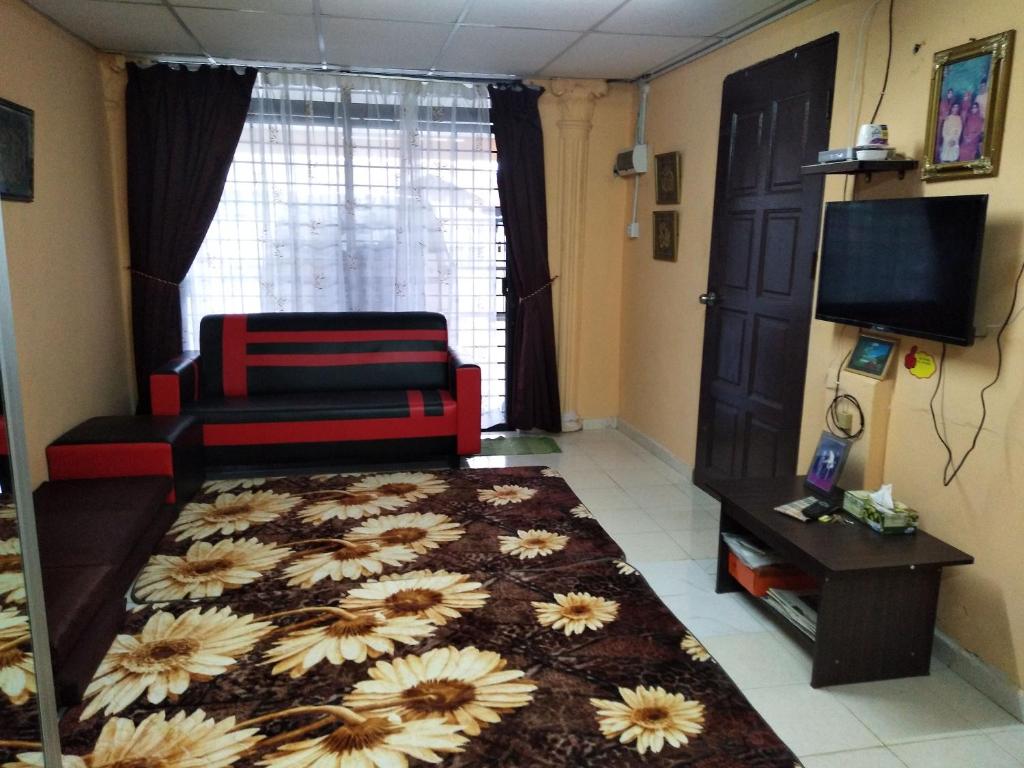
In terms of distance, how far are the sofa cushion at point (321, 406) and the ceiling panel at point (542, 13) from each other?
6.73ft

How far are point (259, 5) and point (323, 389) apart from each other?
2.15 meters

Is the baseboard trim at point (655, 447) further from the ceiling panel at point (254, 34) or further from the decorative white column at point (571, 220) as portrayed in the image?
the ceiling panel at point (254, 34)

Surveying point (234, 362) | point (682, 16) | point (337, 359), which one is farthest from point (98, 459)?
point (682, 16)

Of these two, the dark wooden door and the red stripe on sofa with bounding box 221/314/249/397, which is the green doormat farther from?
the red stripe on sofa with bounding box 221/314/249/397

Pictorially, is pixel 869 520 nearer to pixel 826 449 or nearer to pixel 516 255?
pixel 826 449

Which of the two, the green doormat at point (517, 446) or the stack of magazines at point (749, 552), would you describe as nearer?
the stack of magazines at point (749, 552)

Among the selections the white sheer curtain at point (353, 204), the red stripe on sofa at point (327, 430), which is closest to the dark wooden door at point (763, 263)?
the red stripe on sofa at point (327, 430)

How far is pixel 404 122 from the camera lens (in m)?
4.77

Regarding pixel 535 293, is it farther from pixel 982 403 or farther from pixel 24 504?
pixel 24 504

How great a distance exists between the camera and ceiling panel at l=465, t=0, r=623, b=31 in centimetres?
332

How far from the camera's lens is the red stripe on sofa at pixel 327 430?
13.4 feet

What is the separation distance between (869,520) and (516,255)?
3.03m

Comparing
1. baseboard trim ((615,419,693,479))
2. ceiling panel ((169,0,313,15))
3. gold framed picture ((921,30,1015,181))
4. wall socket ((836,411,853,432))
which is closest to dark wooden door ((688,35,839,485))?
baseboard trim ((615,419,693,479))

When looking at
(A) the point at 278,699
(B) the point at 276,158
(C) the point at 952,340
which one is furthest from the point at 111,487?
(C) the point at 952,340
